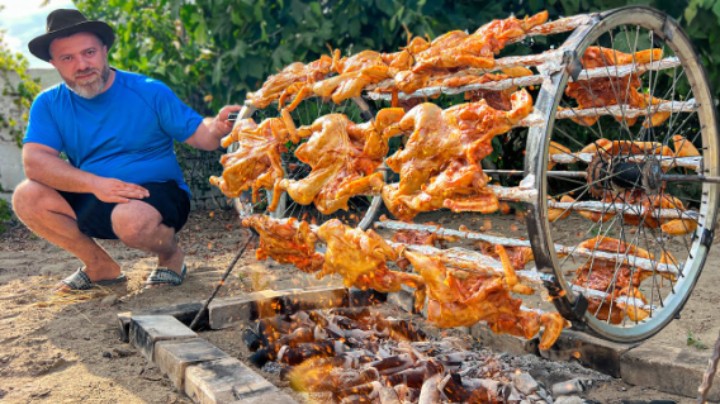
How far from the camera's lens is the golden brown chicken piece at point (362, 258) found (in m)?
2.86

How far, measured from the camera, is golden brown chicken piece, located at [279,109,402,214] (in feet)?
9.93

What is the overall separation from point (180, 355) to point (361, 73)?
1570mm

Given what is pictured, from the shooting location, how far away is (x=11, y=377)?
3.11 meters

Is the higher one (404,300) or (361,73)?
(361,73)

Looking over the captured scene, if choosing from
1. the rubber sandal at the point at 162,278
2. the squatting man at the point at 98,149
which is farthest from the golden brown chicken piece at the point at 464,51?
the rubber sandal at the point at 162,278

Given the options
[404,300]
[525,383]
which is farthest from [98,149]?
[525,383]

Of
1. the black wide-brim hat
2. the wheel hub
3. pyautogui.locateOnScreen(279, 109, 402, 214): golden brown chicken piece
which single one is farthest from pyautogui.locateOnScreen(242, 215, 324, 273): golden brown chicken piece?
the black wide-brim hat

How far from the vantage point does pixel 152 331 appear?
3.33 metres

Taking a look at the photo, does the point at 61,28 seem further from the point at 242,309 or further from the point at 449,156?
the point at 449,156

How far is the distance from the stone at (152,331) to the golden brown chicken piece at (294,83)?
133 centimetres

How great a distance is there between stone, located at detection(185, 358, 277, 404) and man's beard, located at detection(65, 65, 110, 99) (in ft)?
8.76

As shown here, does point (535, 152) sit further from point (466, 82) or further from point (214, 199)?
point (214, 199)

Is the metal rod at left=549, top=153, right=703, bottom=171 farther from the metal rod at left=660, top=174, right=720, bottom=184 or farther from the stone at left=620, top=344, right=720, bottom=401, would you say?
the stone at left=620, top=344, right=720, bottom=401

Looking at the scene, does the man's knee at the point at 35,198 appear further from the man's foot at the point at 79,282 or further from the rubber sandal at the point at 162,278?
the rubber sandal at the point at 162,278
